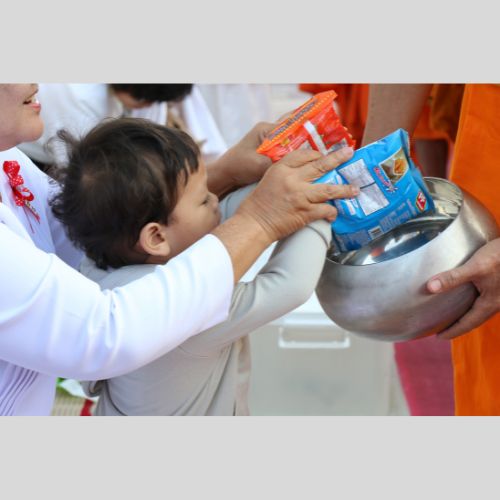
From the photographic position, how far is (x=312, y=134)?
115 centimetres

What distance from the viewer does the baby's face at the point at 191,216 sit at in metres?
1.15

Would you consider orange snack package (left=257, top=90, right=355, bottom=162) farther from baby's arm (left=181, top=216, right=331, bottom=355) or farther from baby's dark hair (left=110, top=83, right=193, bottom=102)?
baby's dark hair (left=110, top=83, right=193, bottom=102)

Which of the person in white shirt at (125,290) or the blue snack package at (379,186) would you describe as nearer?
the person in white shirt at (125,290)

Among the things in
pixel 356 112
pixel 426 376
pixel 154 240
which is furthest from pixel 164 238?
pixel 356 112

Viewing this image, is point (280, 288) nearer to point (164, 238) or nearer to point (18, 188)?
point (164, 238)

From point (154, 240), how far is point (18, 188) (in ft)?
0.90

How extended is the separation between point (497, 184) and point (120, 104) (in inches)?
59.0

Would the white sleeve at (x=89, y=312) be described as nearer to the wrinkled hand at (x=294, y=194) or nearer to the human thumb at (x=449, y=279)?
the wrinkled hand at (x=294, y=194)

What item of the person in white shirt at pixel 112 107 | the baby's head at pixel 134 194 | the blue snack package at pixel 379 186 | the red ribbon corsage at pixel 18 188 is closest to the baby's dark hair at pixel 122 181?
the baby's head at pixel 134 194

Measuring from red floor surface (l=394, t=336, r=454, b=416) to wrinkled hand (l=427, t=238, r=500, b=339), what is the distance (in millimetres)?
1051

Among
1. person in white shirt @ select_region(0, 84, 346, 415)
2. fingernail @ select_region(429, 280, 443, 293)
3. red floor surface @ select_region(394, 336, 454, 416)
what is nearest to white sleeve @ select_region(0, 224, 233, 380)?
person in white shirt @ select_region(0, 84, 346, 415)

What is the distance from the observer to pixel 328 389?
7.11 feet

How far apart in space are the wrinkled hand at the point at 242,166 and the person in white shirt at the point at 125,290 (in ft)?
0.61

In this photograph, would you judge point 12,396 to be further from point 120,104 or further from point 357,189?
point 120,104
